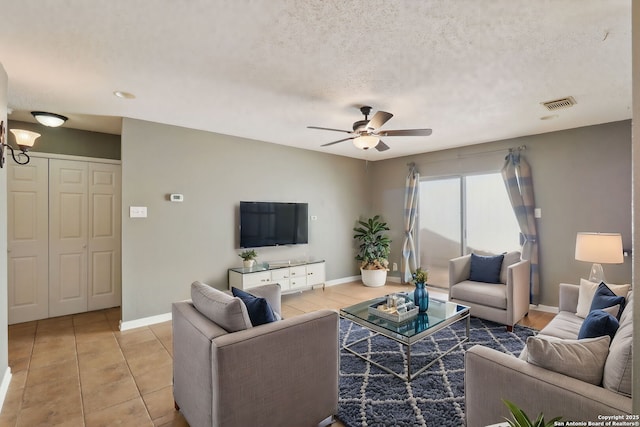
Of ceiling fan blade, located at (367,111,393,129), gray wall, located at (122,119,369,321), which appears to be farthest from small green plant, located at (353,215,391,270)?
ceiling fan blade, located at (367,111,393,129)

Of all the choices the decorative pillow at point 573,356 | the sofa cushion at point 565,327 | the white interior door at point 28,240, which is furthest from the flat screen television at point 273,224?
the decorative pillow at point 573,356

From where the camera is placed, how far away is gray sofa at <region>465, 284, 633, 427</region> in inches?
46.5

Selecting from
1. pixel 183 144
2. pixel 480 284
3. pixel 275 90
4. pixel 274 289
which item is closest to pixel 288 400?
pixel 274 289

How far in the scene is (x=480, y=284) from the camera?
12.7 feet

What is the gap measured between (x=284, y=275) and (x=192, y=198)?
5.76 feet

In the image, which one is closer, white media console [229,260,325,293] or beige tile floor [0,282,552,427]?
beige tile floor [0,282,552,427]

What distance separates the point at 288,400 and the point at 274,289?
118 centimetres

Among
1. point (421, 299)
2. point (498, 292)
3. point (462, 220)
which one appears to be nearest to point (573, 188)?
point (462, 220)

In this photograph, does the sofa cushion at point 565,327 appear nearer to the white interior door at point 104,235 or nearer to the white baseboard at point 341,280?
the white baseboard at point 341,280

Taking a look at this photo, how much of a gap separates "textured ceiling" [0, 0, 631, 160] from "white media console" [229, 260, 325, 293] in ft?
6.93

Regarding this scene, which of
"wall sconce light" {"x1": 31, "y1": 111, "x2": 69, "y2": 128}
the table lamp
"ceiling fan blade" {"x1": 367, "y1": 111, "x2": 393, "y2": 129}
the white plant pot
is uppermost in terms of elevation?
"wall sconce light" {"x1": 31, "y1": 111, "x2": 69, "y2": 128}

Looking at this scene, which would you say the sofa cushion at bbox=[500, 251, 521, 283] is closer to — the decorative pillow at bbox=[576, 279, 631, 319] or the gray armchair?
the gray armchair

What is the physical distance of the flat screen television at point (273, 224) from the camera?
14.9 feet

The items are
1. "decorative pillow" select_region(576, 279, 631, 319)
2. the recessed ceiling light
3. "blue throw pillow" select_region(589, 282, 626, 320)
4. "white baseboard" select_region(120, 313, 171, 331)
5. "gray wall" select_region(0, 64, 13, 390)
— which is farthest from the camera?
"white baseboard" select_region(120, 313, 171, 331)
